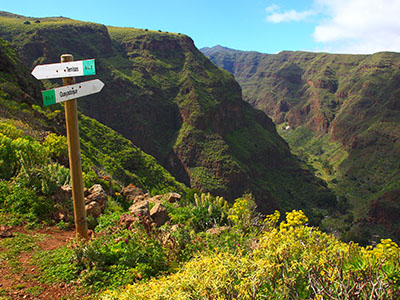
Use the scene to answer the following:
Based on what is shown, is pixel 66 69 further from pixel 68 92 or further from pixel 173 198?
pixel 173 198

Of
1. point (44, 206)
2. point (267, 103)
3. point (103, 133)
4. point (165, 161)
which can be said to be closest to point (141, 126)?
point (165, 161)

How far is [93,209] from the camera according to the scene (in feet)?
23.5

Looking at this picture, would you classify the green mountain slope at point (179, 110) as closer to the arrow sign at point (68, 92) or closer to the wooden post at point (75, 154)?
the wooden post at point (75, 154)

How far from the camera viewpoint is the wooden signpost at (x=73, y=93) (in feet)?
15.6

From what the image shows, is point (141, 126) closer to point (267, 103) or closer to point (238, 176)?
point (238, 176)

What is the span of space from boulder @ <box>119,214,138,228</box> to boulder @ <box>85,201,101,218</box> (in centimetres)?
96

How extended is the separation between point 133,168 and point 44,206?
25542 millimetres

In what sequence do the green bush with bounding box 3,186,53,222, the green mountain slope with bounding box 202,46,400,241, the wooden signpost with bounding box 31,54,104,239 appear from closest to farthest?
the wooden signpost with bounding box 31,54,104,239, the green bush with bounding box 3,186,53,222, the green mountain slope with bounding box 202,46,400,241

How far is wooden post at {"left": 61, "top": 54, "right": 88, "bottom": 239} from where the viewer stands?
5.07m

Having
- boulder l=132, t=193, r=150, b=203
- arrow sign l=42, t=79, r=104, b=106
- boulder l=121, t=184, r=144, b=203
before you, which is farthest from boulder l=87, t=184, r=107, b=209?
arrow sign l=42, t=79, r=104, b=106

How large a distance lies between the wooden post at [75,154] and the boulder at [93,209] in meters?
1.63

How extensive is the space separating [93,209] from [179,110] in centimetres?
6114

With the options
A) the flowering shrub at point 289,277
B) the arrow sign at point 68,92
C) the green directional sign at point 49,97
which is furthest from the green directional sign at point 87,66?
the flowering shrub at point 289,277

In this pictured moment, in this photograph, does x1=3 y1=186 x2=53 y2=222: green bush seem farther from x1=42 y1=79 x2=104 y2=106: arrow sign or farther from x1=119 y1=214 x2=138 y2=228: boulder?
x1=42 y1=79 x2=104 y2=106: arrow sign
